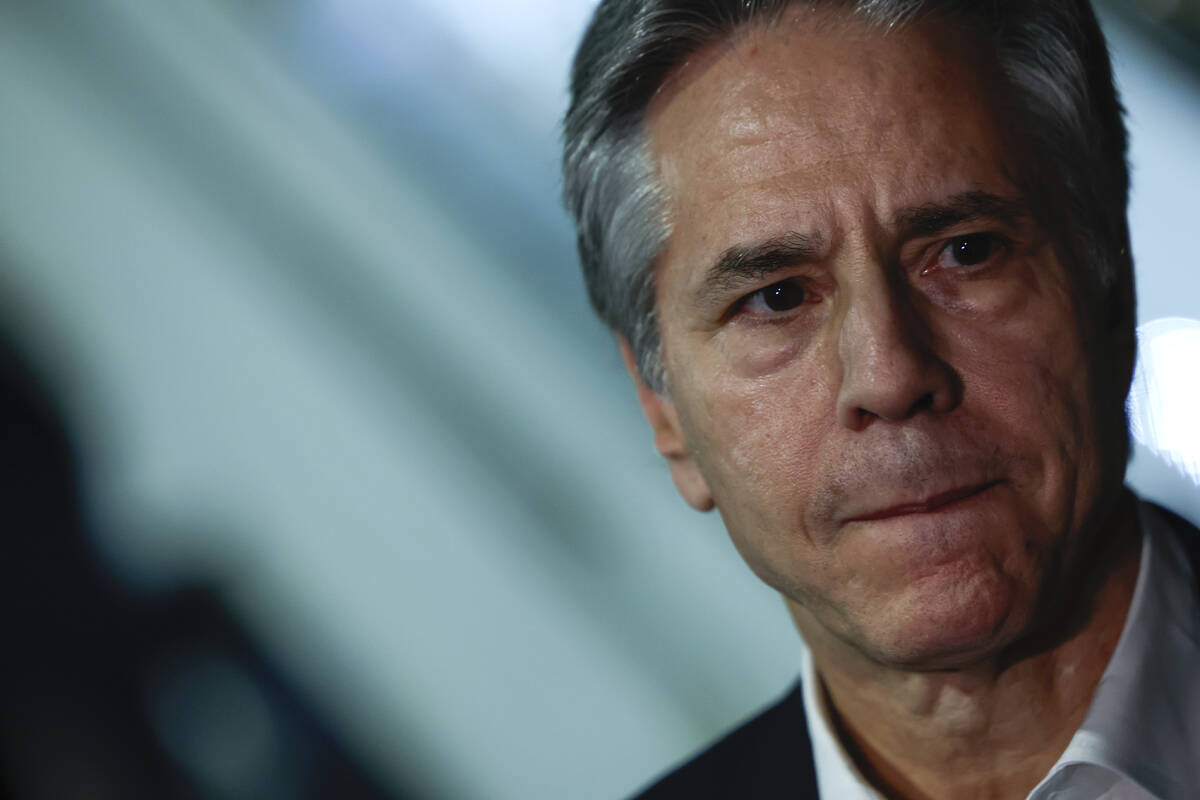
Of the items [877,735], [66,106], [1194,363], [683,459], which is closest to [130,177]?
[66,106]

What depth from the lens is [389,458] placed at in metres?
1.90

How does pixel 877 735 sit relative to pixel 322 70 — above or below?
below

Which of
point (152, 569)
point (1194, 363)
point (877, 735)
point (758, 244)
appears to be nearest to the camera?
point (758, 244)

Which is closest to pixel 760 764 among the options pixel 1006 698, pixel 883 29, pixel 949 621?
pixel 1006 698

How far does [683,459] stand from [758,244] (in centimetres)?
37

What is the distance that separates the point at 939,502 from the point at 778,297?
0.97 ft

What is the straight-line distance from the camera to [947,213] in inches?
44.4

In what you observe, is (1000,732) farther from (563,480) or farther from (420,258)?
(420,258)

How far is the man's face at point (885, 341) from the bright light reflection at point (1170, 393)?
54 cm

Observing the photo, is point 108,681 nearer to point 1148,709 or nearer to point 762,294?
point 762,294

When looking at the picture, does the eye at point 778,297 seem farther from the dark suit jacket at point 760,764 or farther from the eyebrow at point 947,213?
the dark suit jacket at point 760,764

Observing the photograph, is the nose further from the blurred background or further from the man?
the blurred background

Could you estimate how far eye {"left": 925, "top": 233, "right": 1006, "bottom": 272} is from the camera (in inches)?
45.5

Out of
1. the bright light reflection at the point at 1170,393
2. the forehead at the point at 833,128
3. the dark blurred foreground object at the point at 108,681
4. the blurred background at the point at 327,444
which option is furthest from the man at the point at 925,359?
the dark blurred foreground object at the point at 108,681
